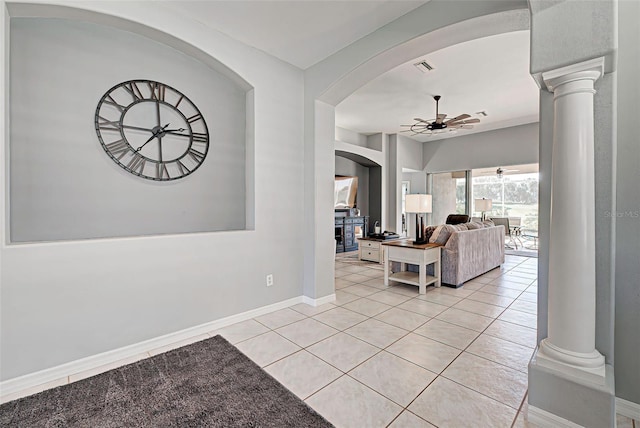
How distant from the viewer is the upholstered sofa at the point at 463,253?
4.17 metres

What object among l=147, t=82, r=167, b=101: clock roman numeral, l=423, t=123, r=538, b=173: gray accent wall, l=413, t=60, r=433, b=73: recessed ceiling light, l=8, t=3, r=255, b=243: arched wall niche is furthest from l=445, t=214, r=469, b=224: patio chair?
l=147, t=82, r=167, b=101: clock roman numeral

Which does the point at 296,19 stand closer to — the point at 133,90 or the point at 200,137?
the point at 200,137

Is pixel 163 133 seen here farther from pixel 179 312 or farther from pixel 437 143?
pixel 437 143

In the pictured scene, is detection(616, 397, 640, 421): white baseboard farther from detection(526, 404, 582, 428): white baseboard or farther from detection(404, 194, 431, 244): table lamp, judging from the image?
detection(404, 194, 431, 244): table lamp

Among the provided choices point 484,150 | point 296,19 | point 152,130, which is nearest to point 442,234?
point 296,19

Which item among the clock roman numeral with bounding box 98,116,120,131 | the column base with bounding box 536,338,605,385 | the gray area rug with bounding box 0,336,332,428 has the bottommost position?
the gray area rug with bounding box 0,336,332,428

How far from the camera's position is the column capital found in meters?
1.44

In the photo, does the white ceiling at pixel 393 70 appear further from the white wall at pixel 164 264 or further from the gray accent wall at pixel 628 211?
the gray accent wall at pixel 628 211

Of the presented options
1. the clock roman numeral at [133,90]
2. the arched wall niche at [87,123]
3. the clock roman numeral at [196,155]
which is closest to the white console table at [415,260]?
the arched wall niche at [87,123]

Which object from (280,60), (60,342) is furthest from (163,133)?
(60,342)

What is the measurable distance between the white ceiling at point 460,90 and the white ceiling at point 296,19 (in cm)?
153

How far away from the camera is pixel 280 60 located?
3.35 metres

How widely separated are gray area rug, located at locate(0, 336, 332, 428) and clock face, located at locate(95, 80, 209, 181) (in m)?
1.79

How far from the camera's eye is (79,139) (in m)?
2.51
